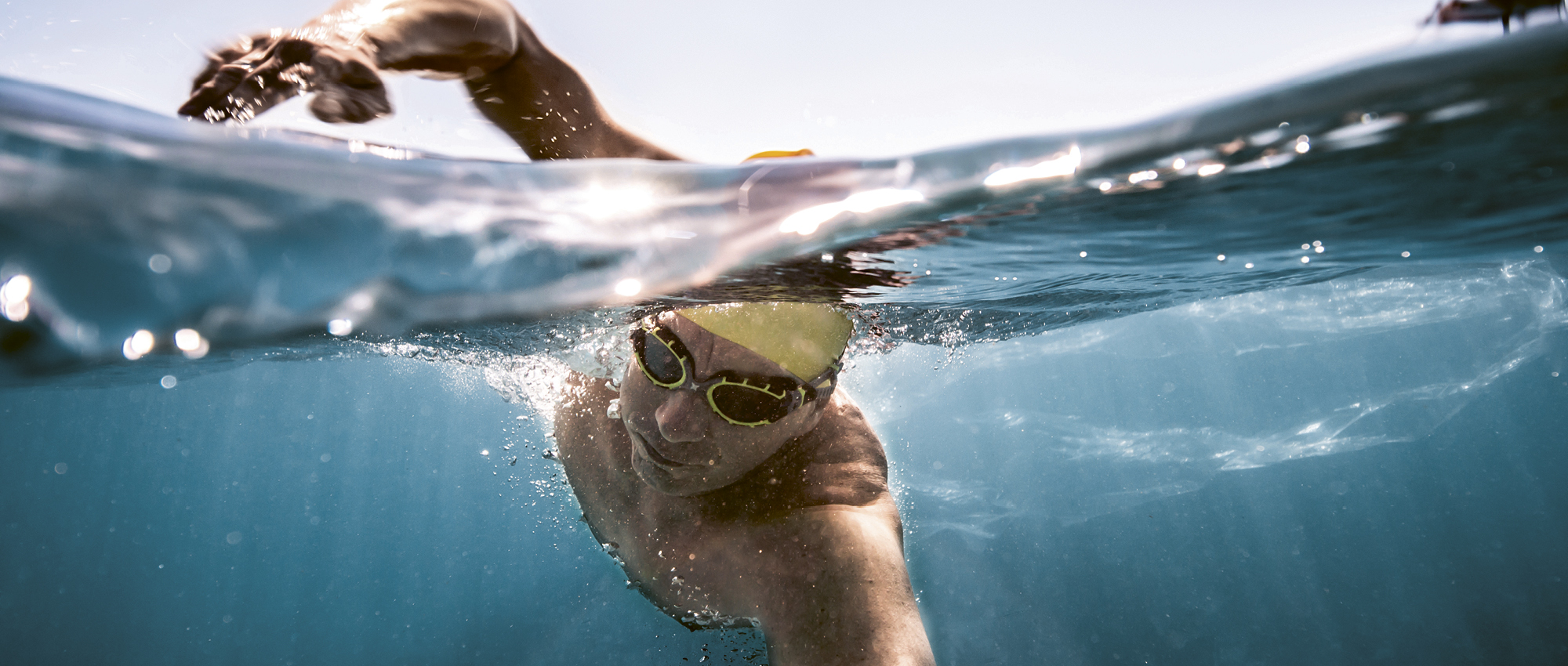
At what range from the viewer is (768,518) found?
4176mm

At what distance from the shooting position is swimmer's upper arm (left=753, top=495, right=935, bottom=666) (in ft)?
10.2

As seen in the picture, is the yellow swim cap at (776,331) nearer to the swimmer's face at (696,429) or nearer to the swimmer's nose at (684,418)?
the swimmer's face at (696,429)

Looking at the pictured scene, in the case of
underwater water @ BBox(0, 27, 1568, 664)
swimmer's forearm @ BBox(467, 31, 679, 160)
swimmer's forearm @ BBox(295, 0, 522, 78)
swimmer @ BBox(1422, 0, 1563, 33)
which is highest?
swimmer @ BBox(1422, 0, 1563, 33)

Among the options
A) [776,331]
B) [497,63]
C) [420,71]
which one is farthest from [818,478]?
[420,71]

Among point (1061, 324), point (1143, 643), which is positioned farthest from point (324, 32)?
point (1143, 643)

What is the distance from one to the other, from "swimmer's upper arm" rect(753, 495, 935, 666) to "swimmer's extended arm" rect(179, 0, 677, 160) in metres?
2.49

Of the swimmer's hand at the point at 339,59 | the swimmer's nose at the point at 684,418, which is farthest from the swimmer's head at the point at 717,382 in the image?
the swimmer's hand at the point at 339,59

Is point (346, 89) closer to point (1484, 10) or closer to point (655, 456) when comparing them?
point (655, 456)

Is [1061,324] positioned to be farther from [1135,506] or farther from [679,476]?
[1135,506]

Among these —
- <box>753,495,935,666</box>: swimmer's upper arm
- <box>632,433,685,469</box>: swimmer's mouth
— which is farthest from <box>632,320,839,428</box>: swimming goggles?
<box>753,495,935,666</box>: swimmer's upper arm

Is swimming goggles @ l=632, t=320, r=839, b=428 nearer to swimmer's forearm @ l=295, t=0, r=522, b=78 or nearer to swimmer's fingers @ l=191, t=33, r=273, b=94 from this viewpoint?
swimmer's forearm @ l=295, t=0, r=522, b=78

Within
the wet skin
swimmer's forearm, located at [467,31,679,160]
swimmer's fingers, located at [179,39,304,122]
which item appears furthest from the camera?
the wet skin

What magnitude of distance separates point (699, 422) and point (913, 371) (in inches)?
954

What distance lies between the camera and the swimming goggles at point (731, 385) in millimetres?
3826
